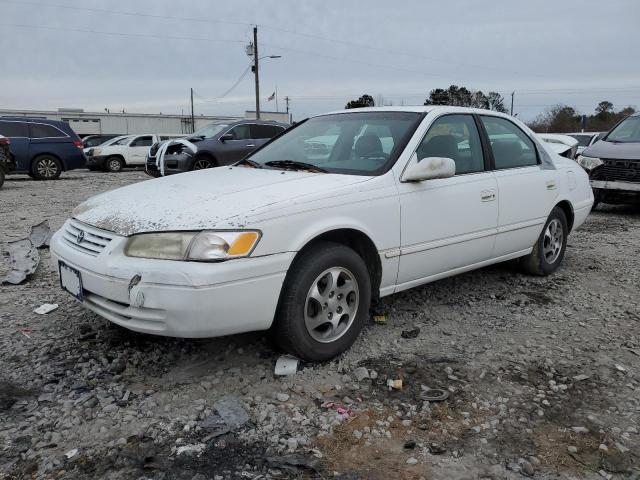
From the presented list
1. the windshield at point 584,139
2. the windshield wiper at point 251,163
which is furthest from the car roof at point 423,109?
the windshield at point 584,139

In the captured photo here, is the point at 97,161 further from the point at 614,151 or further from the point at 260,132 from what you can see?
the point at 614,151

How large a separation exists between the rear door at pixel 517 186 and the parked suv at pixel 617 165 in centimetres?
431

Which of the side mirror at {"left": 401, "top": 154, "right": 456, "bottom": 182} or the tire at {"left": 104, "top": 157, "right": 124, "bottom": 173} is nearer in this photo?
the side mirror at {"left": 401, "top": 154, "right": 456, "bottom": 182}

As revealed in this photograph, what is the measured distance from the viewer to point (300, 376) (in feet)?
9.93

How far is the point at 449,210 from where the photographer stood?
3.70 meters

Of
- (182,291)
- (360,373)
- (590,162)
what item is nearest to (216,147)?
(590,162)

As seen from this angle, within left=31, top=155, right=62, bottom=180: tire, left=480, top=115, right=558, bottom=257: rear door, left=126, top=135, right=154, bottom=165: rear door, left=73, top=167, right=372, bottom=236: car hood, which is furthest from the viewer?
left=126, top=135, right=154, bottom=165: rear door

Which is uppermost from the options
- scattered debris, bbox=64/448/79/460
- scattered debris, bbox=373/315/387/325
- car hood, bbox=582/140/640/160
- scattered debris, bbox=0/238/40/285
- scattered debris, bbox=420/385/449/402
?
car hood, bbox=582/140/640/160

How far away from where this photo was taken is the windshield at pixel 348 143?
3.57 metres

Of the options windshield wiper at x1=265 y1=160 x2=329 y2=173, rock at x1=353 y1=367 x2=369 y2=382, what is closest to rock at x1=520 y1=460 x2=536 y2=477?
rock at x1=353 y1=367 x2=369 y2=382

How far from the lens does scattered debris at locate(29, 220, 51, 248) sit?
19.6ft

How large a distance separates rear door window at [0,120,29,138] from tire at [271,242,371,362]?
14056mm

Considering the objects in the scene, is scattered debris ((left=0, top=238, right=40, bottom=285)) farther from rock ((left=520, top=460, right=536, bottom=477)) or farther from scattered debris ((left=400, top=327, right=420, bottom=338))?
rock ((left=520, top=460, right=536, bottom=477))

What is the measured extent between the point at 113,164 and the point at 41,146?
23.3 feet
